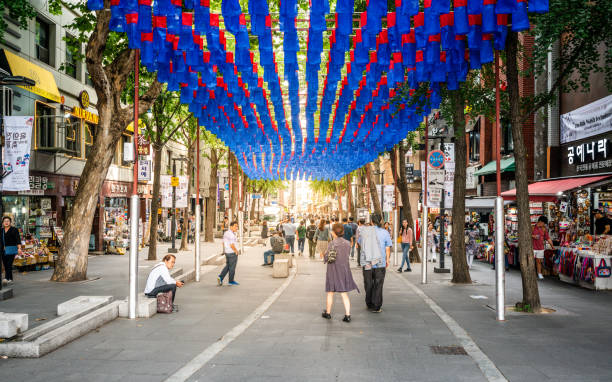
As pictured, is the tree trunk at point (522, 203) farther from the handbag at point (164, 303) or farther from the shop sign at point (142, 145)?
the shop sign at point (142, 145)

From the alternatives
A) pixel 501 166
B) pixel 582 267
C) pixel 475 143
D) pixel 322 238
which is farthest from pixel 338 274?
pixel 475 143

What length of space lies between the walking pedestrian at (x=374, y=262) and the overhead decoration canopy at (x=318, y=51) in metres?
3.02

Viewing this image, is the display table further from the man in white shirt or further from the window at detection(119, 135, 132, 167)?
the window at detection(119, 135, 132, 167)

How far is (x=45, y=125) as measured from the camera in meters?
20.9

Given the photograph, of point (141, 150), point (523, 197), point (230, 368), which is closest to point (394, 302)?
point (523, 197)

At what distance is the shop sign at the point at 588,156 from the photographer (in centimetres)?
1753

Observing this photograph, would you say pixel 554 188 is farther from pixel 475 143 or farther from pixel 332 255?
pixel 475 143

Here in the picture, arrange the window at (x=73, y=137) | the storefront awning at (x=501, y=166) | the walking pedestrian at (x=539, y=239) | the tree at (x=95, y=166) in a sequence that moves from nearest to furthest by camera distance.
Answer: the tree at (x=95, y=166) → the walking pedestrian at (x=539, y=239) → the window at (x=73, y=137) → the storefront awning at (x=501, y=166)

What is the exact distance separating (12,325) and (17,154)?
6563mm

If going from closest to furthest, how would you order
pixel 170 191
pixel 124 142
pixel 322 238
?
pixel 322 238, pixel 170 191, pixel 124 142

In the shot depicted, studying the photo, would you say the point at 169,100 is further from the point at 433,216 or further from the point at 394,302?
the point at 433,216

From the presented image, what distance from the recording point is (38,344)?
276 inches

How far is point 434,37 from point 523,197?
370cm

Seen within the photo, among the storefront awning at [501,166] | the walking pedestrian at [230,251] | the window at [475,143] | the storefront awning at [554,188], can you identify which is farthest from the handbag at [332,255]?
the window at [475,143]
